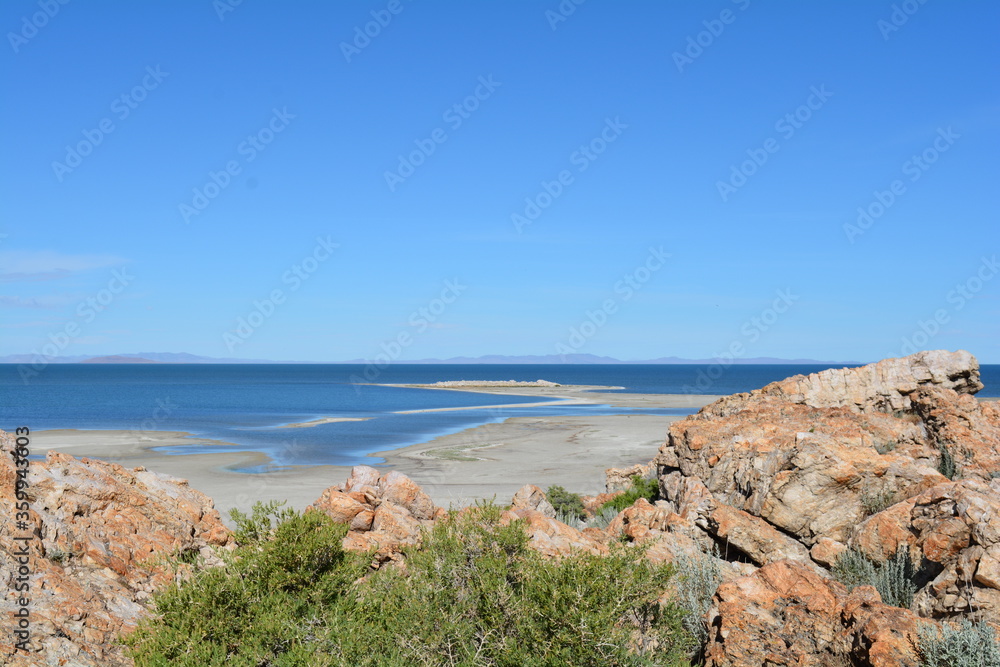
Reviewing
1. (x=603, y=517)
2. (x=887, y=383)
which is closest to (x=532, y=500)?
(x=603, y=517)

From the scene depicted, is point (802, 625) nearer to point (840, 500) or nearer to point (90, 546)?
point (840, 500)

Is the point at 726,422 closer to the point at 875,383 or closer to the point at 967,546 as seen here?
the point at 875,383

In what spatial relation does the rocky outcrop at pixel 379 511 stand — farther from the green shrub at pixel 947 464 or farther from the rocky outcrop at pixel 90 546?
the green shrub at pixel 947 464

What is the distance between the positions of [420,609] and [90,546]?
4.38 m

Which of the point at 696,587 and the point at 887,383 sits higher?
the point at 887,383

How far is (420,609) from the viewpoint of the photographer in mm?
6066

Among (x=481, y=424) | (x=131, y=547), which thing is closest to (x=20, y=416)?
(x=481, y=424)

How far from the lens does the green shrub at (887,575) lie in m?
7.45

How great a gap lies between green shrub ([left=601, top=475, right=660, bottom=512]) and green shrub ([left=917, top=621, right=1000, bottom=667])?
29.9ft

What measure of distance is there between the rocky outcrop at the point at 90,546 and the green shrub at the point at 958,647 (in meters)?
6.54

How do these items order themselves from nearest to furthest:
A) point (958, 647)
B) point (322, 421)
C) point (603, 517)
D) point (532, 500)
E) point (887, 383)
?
point (958, 647)
point (532, 500)
point (603, 517)
point (887, 383)
point (322, 421)

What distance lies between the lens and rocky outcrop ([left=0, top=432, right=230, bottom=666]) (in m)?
6.60

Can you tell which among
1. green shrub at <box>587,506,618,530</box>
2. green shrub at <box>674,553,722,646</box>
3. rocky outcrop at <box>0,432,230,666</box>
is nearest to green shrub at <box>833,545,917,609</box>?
green shrub at <box>674,553,722,646</box>

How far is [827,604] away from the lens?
6.22 metres
